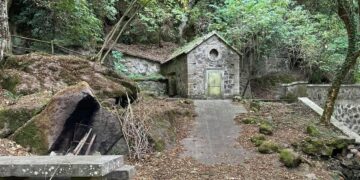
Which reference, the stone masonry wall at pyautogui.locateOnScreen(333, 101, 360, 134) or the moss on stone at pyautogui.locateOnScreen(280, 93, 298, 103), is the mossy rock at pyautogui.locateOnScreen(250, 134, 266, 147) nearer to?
the stone masonry wall at pyautogui.locateOnScreen(333, 101, 360, 134)

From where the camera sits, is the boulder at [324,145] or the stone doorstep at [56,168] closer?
the stone doorstep at [56,168]

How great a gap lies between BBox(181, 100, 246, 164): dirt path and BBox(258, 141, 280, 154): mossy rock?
0.45 meters

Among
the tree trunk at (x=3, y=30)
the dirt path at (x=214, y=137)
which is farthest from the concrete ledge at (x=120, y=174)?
the tree trunk at (x=3, y=30)

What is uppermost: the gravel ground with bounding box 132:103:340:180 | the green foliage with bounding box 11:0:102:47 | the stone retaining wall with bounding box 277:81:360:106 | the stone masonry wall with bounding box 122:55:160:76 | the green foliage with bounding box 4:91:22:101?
the green foliage with bounding box 11:0:102:47

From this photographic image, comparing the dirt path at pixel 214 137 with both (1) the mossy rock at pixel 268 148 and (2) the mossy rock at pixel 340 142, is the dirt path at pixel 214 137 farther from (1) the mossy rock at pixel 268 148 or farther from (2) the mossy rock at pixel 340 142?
(2) the mossy rock at pixel 340 142

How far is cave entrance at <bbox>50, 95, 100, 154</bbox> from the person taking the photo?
23.8 ft

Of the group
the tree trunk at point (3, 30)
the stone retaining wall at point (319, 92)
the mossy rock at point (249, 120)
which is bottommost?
the mossy rock at point (249, 120)

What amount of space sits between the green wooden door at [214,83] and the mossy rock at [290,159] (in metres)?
10.0

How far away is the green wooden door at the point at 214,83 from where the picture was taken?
19.2m

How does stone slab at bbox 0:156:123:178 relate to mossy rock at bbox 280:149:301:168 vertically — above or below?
above

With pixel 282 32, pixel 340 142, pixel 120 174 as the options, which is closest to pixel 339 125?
pixel 340 142

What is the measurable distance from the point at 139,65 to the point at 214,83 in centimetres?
525

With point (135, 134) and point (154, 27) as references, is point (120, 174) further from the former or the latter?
point (154, 27)

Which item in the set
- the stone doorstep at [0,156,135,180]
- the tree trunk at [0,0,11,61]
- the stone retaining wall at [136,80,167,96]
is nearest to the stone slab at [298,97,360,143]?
the stone retaining wall at [136,80,167,96]
